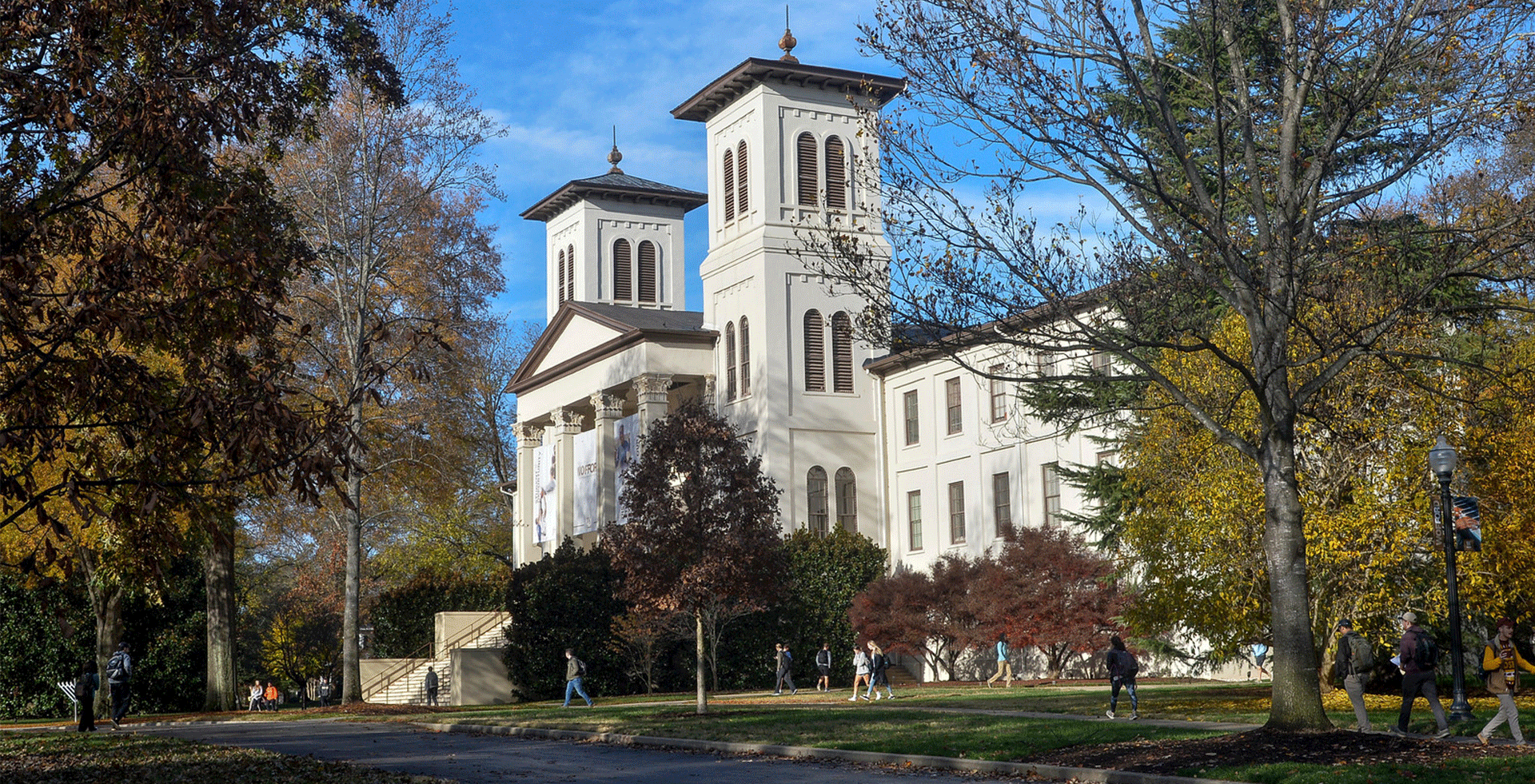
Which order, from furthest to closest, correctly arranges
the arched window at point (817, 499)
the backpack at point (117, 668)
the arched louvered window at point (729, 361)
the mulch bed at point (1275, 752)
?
the arched louvered window at point (729, 361)
the arched window at point (817, 499)
the backpack at point (117, 668)
the mulch bed at point (1275, 752)

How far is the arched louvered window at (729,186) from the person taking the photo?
169 ft

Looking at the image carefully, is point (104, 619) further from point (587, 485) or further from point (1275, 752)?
point (1275, 752)

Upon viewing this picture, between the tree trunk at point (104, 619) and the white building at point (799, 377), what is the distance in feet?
49.1

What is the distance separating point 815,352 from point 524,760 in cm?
3194

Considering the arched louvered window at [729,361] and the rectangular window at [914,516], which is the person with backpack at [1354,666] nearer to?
the rectangular window at [914,516]

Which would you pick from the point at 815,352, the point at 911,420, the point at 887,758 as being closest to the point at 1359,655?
the point at 887,758

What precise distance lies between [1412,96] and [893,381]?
33107 millimetres

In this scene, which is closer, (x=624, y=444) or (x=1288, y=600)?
(x=1288, y=600)

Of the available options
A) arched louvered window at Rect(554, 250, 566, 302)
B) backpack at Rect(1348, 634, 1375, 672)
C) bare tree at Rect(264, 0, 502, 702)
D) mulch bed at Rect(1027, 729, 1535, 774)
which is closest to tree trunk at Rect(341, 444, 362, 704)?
bare tree at Rect(264, 0, 502, 702)

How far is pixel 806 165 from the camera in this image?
49844 millimetres

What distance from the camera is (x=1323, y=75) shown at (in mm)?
15414

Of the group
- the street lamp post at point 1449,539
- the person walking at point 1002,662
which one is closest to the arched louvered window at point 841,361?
the person walking at point 1002,662

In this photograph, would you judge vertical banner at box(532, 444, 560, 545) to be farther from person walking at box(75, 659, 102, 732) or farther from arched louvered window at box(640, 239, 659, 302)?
person walking at box(75, 659, 102, 732)

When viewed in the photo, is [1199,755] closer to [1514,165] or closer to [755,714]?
[755,714]
